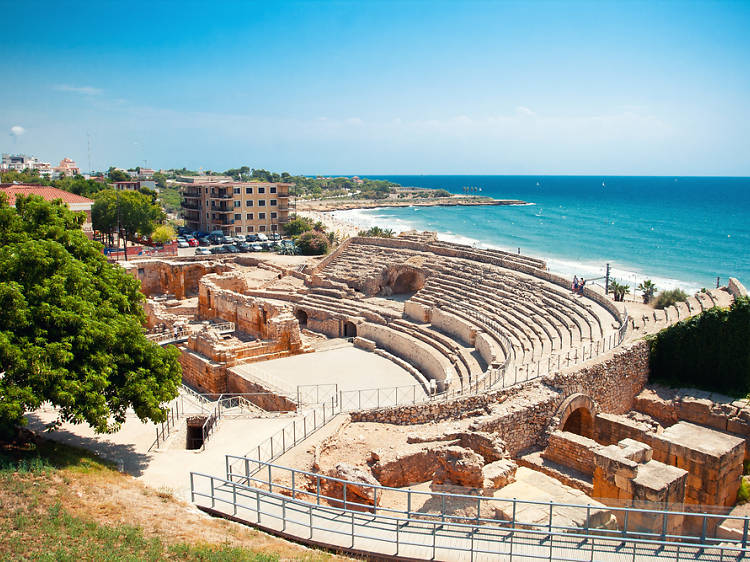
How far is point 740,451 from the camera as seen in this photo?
15812 mm

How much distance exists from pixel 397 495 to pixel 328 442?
2.90 m

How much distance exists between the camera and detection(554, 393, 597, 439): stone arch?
59.0ft

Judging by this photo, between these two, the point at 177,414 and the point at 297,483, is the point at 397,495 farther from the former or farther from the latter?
the point at 177,414

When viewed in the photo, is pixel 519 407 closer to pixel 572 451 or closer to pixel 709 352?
pixel 572 451

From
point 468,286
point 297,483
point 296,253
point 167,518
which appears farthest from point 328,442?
point 296,253

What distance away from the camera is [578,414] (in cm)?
1950

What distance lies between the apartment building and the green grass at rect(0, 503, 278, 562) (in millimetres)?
53945

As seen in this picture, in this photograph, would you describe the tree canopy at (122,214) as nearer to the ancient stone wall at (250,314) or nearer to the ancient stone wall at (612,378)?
the ancient stone wall at (250,314)

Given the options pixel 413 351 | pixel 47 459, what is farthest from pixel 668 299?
pixel 47 459

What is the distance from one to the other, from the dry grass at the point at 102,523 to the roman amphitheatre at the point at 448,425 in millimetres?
792

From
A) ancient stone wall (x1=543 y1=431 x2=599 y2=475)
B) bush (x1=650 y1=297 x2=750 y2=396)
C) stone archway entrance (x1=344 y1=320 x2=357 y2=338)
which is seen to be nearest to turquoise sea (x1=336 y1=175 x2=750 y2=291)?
stone archway entrance (x1=344 y1=320 x2=357 y2=338)

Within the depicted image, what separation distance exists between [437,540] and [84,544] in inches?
242

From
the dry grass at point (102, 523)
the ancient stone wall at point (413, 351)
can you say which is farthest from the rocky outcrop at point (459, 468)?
the ancient stone wall at point (413, 351)

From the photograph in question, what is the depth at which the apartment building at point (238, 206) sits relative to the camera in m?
62.2
